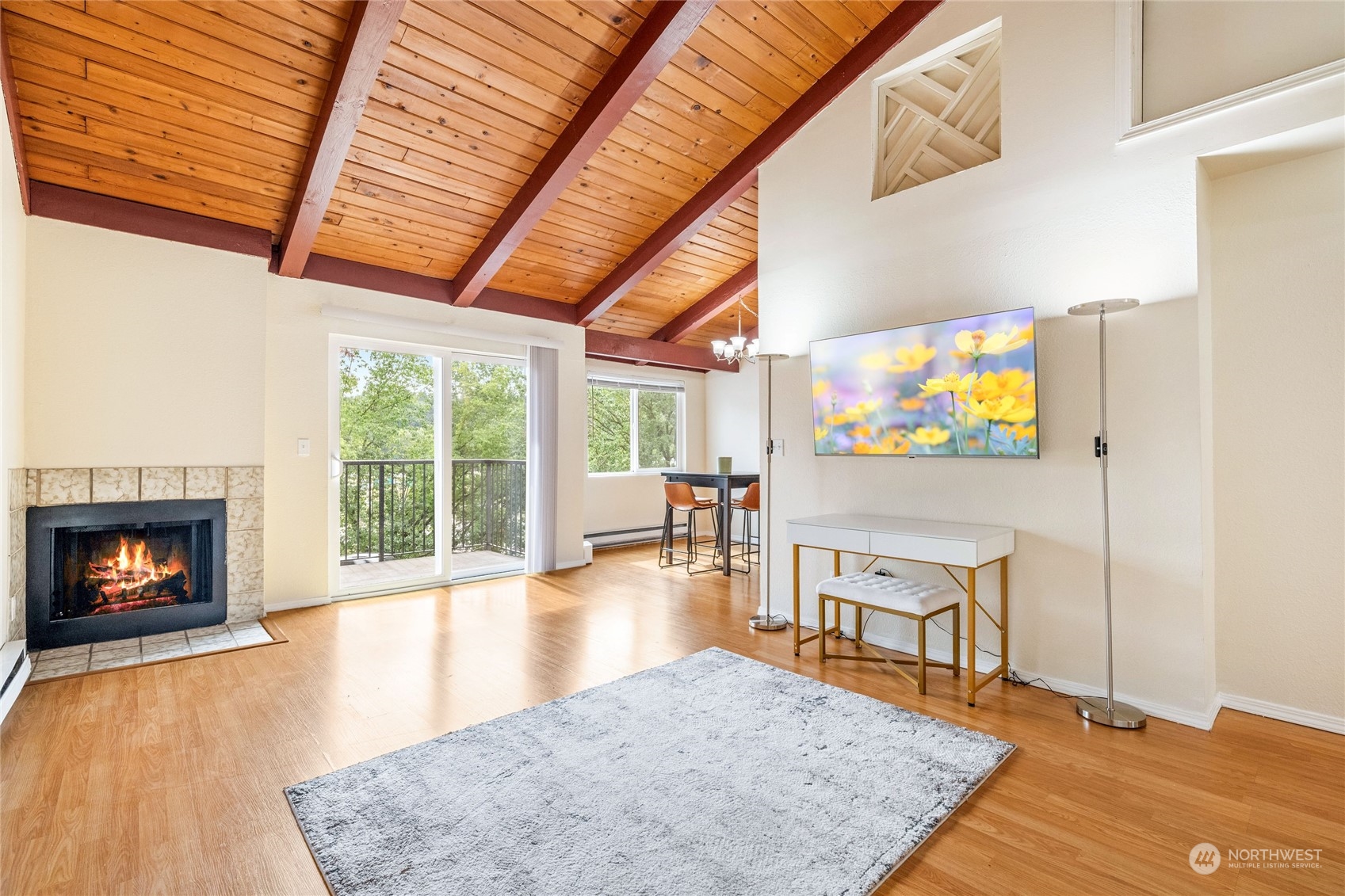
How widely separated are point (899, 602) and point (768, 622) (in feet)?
4.03

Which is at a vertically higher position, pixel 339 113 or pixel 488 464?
pixel 339 113

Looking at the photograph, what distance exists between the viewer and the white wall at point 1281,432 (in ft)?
8.34

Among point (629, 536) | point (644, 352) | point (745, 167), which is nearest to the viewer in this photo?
point (745, 167)

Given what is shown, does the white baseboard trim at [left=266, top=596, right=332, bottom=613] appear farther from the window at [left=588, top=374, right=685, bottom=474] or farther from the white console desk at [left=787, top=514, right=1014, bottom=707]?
the white console desk at [left=787, top=514, right=1014, bottom=707]

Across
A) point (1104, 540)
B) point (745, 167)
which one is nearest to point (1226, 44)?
point (1104, 540)

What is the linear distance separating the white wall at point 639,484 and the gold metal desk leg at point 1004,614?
4338 millimetres

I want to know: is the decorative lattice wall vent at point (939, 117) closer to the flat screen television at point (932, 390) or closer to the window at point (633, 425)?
the flat screen television at point (932, 390)

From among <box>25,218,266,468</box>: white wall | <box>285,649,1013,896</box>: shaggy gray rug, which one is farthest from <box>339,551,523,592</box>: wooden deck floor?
<box>285,649,1013,896</box>: shaggy gray rug

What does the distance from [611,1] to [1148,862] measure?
3.92 meters

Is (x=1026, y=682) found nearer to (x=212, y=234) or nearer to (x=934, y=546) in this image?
(x=934, y=546)

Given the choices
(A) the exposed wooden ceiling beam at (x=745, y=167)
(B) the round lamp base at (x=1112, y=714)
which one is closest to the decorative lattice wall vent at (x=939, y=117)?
(A) the exposed wooden ceiling beam at (x=745, y=167)

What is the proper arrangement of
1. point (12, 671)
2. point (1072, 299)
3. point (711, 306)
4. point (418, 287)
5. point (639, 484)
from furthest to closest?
point (639, 484), point (711, 306), point (418, 287), point (1072, 299), point (12, 671)

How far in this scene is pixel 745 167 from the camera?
169 inches

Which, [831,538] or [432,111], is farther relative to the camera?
[432,111]
